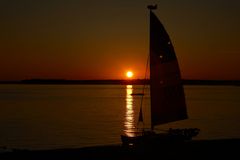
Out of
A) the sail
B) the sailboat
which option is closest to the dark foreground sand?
the sailboat

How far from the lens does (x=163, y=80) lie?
80.0ft

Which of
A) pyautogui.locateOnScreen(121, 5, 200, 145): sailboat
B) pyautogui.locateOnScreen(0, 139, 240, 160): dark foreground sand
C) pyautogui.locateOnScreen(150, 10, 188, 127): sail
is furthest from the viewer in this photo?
pyautogui.locateOnScreen(150, 10, 188, 127): sail

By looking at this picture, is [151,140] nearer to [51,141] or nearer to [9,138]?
[51,141]

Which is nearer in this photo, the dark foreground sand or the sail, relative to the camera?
the dark foreground sand

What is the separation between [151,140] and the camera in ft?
75.3

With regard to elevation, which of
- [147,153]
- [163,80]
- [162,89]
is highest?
[163,80]

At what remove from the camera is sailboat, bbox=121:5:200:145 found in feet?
77.3

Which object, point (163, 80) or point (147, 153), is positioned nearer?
point (147, 153)

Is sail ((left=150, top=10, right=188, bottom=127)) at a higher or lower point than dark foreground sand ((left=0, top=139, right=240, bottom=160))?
higher

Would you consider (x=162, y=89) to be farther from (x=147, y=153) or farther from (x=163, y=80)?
(x=147, y=153)

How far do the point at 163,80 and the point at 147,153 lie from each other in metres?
4.77

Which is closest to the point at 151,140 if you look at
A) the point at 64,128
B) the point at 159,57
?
the point at 159,57

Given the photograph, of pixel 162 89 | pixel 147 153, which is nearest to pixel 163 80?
pixel 162 89

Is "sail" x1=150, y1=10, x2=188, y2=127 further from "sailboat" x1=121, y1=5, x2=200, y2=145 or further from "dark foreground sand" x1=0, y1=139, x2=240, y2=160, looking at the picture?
"dark foreground sand" x1=0, y1=139, x2=240, y2=160
